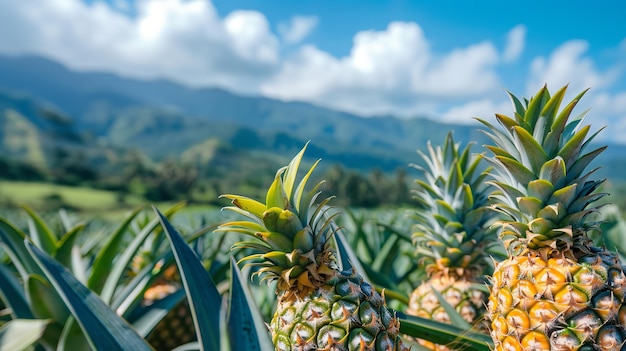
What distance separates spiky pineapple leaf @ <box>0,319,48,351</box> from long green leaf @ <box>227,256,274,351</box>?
3.61 ft

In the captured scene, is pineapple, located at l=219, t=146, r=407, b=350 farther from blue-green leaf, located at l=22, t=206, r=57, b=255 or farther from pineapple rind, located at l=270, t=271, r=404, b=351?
blue-green leaf, located at l=22, t=206, r=57, b=255

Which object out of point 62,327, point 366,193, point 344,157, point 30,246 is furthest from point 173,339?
point 344,157

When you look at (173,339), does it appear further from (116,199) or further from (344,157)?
(344,157)

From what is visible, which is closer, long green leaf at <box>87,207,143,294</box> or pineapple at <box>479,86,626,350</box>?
pineapple at <box>479,86,626,350</box>

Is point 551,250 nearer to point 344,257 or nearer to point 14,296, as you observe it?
point 344,257

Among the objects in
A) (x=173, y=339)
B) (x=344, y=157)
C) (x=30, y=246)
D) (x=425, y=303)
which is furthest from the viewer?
(x=344, y=157)

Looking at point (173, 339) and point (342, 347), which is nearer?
point (342, 347)

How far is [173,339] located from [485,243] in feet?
7.10

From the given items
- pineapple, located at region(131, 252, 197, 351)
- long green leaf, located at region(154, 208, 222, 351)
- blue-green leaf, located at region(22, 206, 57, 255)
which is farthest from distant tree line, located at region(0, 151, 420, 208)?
long green leaf, located at region(154, 208, 222, 351)

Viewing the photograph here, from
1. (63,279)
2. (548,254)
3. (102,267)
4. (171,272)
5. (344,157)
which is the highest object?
(548,254)

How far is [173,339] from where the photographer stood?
2.99m

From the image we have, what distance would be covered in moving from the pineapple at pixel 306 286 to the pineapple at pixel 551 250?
44 cm

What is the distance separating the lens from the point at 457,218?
2293 millimetres

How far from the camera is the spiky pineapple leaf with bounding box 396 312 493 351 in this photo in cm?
151
